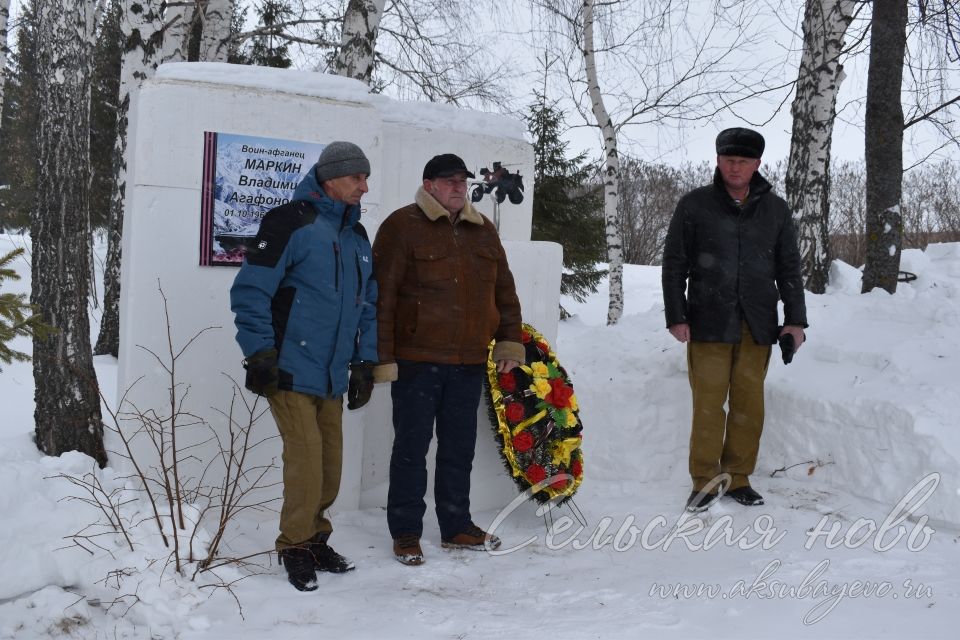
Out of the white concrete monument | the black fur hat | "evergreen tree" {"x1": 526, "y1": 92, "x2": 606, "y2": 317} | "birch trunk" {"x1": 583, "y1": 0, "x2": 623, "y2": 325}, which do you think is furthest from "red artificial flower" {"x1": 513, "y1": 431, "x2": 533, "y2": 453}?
"evergreen tree" {"x1": 526, "y1": 92, "x2": 606, "y2": 317}

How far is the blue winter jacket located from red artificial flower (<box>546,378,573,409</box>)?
4.01 feet

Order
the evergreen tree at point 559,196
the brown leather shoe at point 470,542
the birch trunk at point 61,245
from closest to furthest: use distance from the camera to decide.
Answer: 1. the brown leather shoe at point 470,542
2. the birch trunk at point 61,245
3. the evergreen tree at point 559,196

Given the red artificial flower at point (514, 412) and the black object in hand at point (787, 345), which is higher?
the black object in hand at point (787, 345)

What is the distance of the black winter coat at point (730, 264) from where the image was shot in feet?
14.3

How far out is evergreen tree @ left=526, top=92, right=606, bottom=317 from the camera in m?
15.1

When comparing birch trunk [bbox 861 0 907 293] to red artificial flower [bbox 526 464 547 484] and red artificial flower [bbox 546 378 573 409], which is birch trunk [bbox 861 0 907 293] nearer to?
red artificial flower [bbox 546 378 573 409]

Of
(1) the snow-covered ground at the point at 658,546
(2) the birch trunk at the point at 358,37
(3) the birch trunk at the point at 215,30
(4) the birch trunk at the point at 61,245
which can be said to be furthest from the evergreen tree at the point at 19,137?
(1) the snow-covered ground at the point at 658,546

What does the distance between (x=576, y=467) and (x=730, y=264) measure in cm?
144

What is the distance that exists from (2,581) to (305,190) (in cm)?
196

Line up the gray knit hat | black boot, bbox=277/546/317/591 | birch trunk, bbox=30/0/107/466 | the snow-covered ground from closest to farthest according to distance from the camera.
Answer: the snow-covered ground < black boot, bbox=277/546/317/591 < the gray knit hat < birch trunk, bbox=30/0/107/466

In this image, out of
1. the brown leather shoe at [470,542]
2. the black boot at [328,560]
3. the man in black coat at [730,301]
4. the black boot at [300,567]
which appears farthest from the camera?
the man in black coat at [730,301]

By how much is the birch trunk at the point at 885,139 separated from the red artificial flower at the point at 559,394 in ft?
12.2

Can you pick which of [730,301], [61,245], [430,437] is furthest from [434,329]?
[61,245]

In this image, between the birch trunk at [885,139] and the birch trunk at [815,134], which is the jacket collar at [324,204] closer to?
the birch trunk at [885,139]
